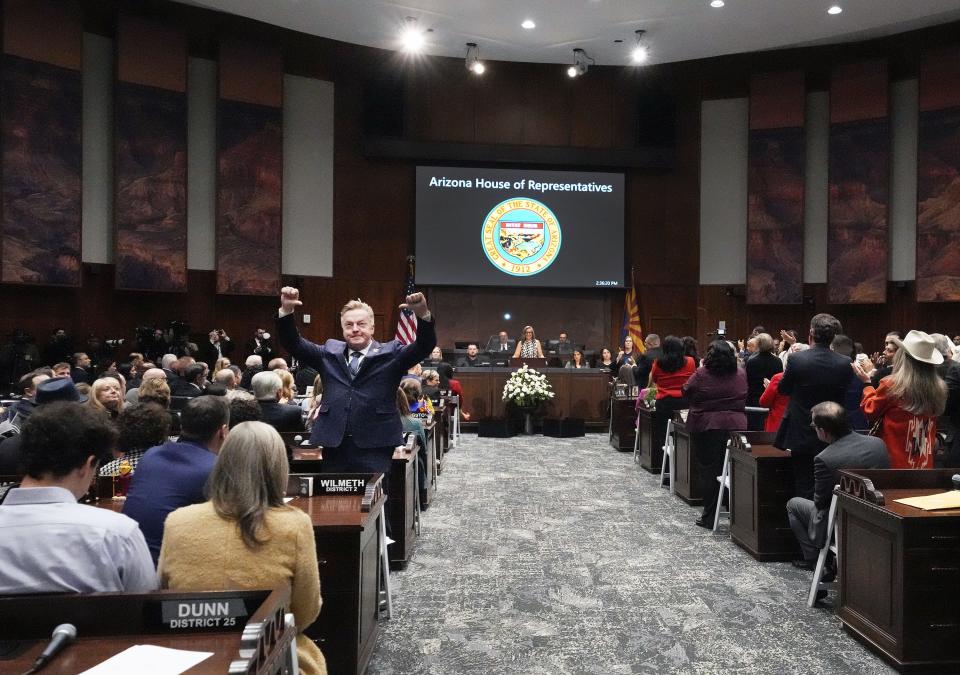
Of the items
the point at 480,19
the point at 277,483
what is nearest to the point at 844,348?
the point at 277,483

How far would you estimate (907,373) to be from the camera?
11.9ft

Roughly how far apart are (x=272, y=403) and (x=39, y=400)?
54.3 inches

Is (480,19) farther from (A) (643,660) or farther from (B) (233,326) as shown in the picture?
(A) (643,660)

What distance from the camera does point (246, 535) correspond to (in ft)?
6.31

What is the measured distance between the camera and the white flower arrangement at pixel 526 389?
10664 mm

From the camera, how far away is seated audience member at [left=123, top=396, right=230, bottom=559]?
250 centimetres

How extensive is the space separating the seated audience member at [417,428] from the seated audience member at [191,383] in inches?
66.4

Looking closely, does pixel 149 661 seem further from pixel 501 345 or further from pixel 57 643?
pixel 501 345

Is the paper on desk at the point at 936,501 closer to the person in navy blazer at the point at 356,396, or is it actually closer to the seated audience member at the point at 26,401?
the person in navy blazer at the point at 356,396

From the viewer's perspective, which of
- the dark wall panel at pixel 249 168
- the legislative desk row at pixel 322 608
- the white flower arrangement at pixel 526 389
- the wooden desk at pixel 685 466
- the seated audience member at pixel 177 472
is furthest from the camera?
the dark wall panel at pixel 249 168

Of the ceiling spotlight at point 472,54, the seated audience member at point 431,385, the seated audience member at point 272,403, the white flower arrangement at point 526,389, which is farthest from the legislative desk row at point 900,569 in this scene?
the ceiling spotlight at point 472,54

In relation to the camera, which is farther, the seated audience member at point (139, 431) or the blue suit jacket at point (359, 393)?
the blue suit jacket at point (359, 393)

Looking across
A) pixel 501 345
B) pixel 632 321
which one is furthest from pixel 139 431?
pixel 632 321

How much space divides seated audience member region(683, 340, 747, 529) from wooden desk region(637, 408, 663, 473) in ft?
6.38
